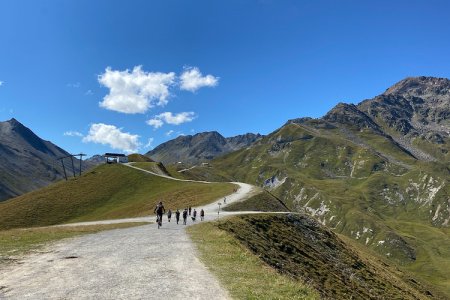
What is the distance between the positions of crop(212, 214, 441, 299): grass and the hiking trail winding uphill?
42.1 feet

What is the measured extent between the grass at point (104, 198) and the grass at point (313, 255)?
31503 millimetres

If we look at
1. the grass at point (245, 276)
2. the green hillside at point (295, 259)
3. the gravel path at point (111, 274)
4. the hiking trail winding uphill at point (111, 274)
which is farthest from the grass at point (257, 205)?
the gravel path at point (111, 274)

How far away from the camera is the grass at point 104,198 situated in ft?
359

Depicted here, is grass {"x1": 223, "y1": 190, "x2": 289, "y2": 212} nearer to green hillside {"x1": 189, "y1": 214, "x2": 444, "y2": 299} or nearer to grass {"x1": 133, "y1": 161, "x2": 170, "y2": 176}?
green hillside {"x1": 189, "y1": 214, "x2": 444, "y2": 299}

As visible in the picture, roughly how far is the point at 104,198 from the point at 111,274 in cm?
11651

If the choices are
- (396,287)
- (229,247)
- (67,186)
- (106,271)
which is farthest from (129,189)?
(106,271)

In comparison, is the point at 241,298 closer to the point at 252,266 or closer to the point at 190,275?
the point at 190,275

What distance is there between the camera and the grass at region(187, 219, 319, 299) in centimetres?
2062

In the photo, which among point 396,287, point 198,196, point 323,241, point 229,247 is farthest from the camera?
point 198,196

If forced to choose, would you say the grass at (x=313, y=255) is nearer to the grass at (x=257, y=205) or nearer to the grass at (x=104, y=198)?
the grass at (x=257, y=205)

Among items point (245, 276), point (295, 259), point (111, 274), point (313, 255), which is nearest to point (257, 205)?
point (313, 255)

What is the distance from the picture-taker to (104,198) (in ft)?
443

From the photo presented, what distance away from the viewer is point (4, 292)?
19328 millimetres

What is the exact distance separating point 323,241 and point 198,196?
141 ft
